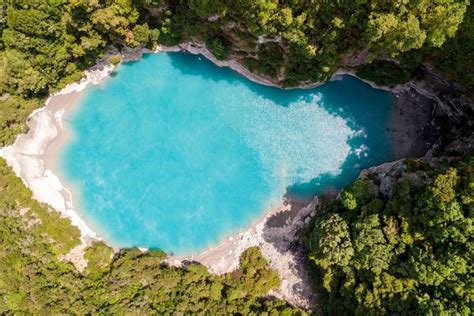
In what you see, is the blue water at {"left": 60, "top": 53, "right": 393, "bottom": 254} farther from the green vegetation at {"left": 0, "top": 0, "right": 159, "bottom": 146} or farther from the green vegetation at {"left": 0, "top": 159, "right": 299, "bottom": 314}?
the green vegetation at {"left": 0, "top": 0, "right": 159, "bottom": 146}

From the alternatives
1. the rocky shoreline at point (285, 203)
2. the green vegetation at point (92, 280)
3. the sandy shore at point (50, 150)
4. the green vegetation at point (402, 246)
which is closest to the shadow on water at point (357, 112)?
the rocky shoreline at point (285, 203)

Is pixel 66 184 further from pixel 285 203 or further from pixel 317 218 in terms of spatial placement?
pixel 317 218

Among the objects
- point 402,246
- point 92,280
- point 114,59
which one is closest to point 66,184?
point 92,280

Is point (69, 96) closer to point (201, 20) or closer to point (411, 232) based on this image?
point (201, 20)

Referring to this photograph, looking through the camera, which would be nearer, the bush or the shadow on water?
the bush

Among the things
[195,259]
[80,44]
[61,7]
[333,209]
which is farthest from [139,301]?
[61,7]

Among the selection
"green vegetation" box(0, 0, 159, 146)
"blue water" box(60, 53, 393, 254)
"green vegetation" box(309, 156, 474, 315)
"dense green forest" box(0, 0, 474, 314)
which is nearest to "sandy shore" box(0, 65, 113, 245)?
"blue water" box(60, 53, 393, 254)
